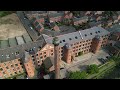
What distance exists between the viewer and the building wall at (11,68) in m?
43.3

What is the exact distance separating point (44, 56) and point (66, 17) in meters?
27.6

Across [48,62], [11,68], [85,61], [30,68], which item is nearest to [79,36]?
[85,61]

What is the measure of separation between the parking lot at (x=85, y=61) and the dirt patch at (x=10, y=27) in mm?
24297

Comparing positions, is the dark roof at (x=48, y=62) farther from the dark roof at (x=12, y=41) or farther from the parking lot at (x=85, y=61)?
the dark roof at (x=12, y=41)

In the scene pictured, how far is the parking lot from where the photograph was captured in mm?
49500

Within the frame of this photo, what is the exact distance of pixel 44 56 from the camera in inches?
1889

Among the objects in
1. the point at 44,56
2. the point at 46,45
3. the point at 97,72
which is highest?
the point at 46,45

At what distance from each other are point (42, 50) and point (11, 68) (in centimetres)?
1006

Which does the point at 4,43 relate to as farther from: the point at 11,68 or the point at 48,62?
the point at 48,62

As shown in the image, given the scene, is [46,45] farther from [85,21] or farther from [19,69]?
[85,21]

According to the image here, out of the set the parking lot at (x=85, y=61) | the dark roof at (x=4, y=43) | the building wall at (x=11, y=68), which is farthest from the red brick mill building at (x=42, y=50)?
the dark roof at (x=4, y=43)
